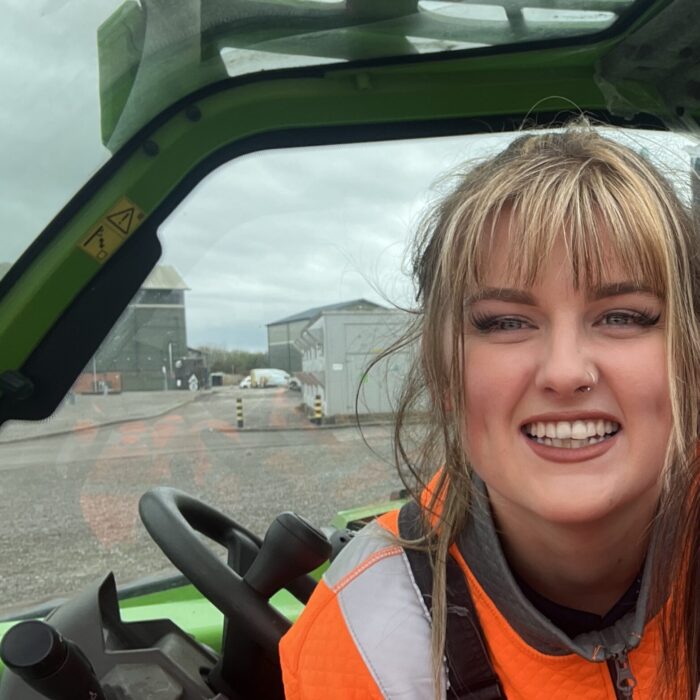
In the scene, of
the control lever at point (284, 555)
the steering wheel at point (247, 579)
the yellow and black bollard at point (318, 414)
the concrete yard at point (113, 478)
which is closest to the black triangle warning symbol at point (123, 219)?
the concrete yard at point (113, 478)

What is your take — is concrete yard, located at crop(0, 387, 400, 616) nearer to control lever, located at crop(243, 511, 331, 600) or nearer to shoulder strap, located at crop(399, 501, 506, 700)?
control lever, located at crop(243, 511, 331, 600)

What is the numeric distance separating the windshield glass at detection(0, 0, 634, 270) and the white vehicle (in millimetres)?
780

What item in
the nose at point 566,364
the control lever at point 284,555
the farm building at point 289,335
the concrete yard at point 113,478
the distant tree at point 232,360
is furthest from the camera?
the farm building at point 289,335

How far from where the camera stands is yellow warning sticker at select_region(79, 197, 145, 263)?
3.96 ft

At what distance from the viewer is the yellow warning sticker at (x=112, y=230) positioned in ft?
3.96

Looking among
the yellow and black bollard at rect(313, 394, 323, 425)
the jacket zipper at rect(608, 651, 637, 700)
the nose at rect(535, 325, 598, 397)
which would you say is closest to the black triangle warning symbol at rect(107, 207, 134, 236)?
the nose at rect(535, 325, 598, 397)

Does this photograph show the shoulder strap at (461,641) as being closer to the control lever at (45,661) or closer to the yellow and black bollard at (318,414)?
the control lever at (45,661)

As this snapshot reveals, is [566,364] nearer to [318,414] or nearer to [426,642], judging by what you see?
[426,642]

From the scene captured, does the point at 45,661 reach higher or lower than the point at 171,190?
lower

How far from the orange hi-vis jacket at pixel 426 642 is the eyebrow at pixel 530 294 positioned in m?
0.27

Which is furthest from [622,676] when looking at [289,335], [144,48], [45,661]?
[289,335]

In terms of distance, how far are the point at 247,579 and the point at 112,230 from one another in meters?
0.58

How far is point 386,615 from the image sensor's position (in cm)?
85

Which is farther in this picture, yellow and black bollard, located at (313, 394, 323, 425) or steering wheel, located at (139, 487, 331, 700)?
A: yellow and black bollard, located at (313, 394, 323, 425)
